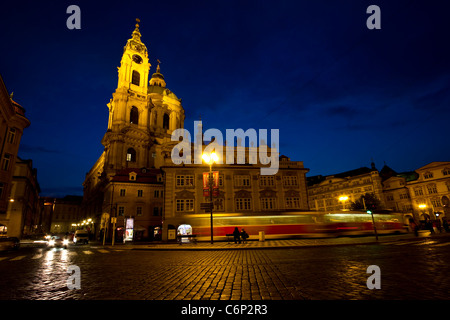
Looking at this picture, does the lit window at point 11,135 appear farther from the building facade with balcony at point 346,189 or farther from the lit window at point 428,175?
the lit window at point 428,175

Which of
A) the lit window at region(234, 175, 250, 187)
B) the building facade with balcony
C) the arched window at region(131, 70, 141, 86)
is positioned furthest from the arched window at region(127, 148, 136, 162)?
the building facade with balcony

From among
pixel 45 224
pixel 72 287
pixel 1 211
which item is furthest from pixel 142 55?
pixel 45 224

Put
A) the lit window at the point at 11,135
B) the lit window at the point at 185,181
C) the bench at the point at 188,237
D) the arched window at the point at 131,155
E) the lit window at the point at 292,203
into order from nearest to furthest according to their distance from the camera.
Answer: the bench at the point at 188,237
the lit window at the point at 11,135
the lit window at the point at 185,181
the lit window at the point at 292,203
the arched window at the point at 131,155

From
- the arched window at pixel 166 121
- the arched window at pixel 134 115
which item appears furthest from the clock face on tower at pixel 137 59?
the arched window at pixel 166 121

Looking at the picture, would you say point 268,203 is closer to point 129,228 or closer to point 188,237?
point 188,237

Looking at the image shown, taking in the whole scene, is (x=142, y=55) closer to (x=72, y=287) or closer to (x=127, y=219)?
(x=127, y=219)

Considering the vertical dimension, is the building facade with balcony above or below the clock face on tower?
below

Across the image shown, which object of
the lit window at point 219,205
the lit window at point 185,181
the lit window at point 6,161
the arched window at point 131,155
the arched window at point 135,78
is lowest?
the lit window at point 219,205

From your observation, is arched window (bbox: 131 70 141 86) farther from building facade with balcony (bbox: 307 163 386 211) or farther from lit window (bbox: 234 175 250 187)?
building facade with balcony (bbox: 307 163 386 211)

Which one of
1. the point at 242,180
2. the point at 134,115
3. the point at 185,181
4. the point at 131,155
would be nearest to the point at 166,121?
the point at 134,115

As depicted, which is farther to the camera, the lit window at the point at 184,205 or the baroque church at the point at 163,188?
the baroque church at the point at 163,188
